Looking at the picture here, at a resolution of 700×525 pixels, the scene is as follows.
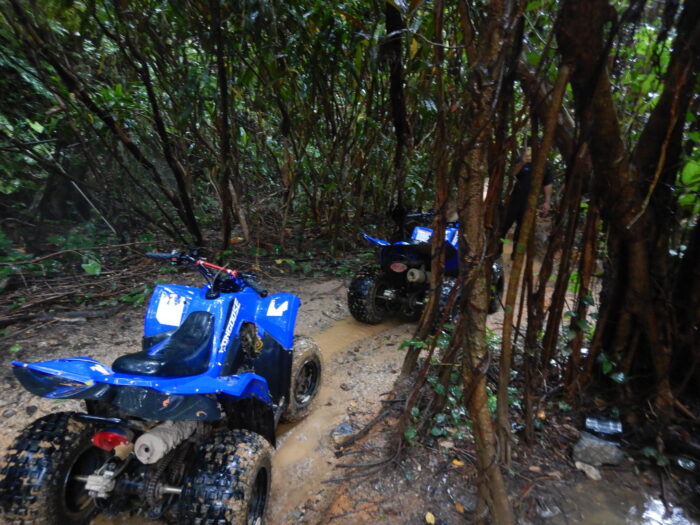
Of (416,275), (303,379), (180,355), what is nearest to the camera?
(180,355)

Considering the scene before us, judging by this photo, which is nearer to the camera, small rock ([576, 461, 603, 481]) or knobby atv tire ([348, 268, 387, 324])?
small rock ([576, 461, 603, 481])

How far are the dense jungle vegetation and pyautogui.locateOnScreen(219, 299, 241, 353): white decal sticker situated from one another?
1017 mm

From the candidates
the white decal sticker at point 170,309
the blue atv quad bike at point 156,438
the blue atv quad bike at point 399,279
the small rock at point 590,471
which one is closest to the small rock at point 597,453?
the small rock at point 590,471

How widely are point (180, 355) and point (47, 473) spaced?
2.29 feet

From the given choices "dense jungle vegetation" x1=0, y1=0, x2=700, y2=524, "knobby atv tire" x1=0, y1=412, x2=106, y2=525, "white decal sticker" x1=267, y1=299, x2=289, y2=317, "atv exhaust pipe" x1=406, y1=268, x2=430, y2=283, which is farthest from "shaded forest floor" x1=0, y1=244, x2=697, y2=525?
"white decal sticker" x1=267, y1=299, x2=289, y2=317

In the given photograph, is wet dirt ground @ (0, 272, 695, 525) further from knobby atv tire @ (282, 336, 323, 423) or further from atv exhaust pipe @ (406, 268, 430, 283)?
atv exhaust pipe @ (406, 268, 430, 283)

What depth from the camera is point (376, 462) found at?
2.32 m

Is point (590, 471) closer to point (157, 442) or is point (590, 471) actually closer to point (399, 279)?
point (157, 442)

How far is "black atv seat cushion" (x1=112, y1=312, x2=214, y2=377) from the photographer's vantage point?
70.6 inches

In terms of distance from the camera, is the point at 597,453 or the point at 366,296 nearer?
the point at 597,453

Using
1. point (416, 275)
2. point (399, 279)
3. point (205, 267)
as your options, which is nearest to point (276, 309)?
point (205, 267)

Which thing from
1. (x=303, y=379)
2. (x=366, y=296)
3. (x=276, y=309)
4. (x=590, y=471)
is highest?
(x=276, y=309)

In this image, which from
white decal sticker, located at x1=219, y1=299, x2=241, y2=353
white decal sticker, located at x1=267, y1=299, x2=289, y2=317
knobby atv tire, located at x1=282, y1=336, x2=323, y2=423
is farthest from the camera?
knobby atv tire, located at x1=282, y1=336, x2=323, y2=423

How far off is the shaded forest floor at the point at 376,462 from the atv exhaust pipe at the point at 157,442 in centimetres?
75
